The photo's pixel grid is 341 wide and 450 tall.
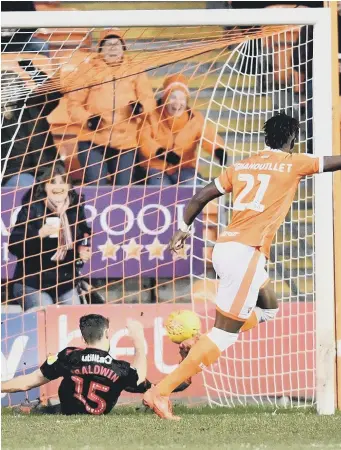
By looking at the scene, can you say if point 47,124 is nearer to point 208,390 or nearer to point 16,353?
point 16,353

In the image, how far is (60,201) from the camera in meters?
8.05

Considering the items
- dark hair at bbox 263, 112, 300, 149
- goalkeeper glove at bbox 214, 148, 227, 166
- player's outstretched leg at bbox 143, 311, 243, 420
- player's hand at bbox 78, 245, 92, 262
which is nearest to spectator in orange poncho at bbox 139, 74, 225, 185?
goalkeeper glove at bbox 214, 148, 227, 166

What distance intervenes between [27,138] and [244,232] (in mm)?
2476

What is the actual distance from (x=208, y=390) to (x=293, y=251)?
1.17 m

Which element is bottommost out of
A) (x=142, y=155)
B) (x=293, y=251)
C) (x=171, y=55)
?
(x=293, y=251)

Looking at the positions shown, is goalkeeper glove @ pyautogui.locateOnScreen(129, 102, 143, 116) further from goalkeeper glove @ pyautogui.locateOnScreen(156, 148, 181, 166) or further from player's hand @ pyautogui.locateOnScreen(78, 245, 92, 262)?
player's hand @ pyautogui.locateOnScreen(78, 245, 92, 262)

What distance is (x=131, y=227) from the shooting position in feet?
26.8

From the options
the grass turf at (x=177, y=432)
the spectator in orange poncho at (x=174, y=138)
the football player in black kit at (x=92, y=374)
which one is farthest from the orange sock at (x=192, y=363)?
the spectator in orange poncho at (x=174, y=138)

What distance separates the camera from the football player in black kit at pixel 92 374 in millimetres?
6641

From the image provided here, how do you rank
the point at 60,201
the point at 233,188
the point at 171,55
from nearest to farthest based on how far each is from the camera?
the point at 233,188, the point at 171,55, the point at 60,201

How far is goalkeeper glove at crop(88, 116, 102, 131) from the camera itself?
818cm

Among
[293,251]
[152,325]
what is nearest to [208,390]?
[152,325]

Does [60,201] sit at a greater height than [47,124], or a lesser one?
lesser

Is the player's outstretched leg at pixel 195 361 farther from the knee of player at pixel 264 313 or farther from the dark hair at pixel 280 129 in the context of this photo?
the dark hair at pixel 280 129
